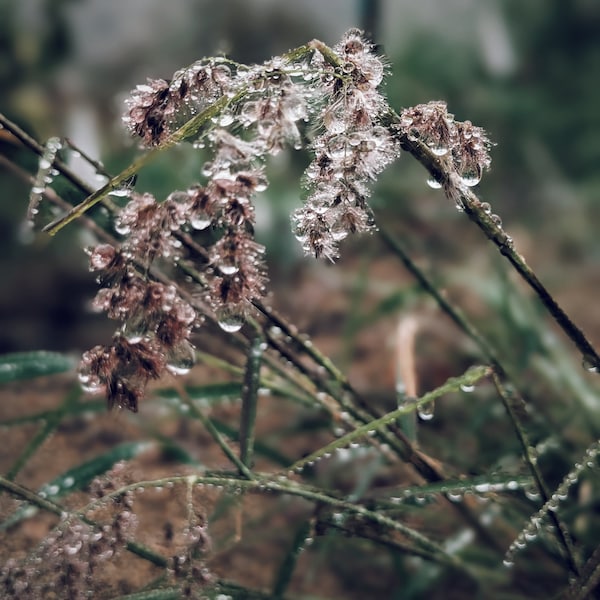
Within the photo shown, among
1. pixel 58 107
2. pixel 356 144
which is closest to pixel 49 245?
pixel 58 107

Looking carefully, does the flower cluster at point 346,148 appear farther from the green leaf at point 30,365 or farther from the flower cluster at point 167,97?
the green leaf at point 30,365

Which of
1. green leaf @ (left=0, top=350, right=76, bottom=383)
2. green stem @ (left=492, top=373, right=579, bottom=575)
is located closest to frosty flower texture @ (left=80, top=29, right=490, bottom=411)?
green stem @ (left=492, top=373, right=579, bottom=575)

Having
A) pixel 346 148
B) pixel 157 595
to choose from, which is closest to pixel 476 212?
pixel 346 148

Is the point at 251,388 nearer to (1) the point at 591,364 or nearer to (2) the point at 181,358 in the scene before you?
(2) the point at 181,358

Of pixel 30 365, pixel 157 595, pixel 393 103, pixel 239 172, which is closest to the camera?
pixel 239 172

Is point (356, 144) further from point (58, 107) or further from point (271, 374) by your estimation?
point (58, 107)

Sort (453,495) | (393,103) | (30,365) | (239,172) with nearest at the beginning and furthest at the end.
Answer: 1. (239,172)
2. (453,495)
3. (30,365)
4. (393,103)
